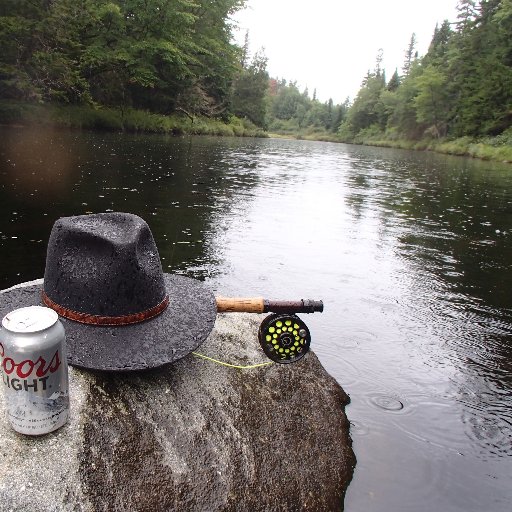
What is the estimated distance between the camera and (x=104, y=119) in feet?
109

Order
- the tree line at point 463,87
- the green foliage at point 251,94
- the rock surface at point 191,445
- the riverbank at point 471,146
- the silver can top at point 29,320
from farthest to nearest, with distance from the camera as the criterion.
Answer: the green foliage at point 251,94 → the tree line at point 463,87 → the riverbank at point 471,146 → the rock surface at point 191,445 → the silver can top at point 29,320

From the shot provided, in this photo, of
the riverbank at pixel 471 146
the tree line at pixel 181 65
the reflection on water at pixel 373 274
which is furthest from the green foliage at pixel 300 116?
the reflection on water at pixel 373 274

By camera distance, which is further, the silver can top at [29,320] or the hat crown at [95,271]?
the hat crown at [95,271]

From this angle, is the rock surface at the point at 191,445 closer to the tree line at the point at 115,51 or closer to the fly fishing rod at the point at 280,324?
the fly fishing rod at the point at 280,324

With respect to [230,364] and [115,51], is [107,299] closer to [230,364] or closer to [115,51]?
[230,364]

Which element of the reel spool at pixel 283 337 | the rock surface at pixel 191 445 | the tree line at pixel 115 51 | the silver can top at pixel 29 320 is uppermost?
the tree line at pixel 115 51

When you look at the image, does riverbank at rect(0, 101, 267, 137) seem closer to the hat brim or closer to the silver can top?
the hat brim

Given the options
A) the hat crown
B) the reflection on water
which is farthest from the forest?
the hat crown

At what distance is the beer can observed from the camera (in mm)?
2025

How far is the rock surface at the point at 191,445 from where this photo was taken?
2193mm

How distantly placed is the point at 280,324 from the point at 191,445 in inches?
34.4

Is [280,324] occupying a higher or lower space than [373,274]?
higher

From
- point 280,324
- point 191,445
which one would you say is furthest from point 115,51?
point 191,445

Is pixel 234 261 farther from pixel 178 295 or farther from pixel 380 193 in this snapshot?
pixel 380 193
